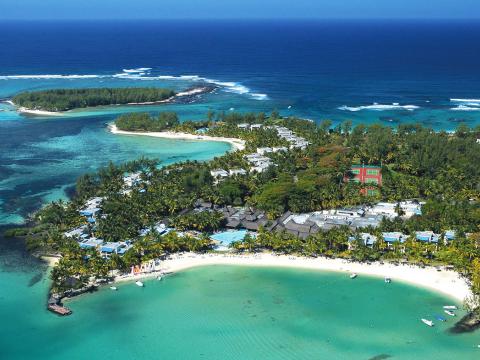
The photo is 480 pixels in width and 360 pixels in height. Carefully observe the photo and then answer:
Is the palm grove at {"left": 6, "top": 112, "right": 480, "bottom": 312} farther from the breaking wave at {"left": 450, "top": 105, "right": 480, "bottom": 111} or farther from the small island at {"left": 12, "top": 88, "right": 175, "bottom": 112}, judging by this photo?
the small island at {"left": 12, "top": 88, "right": 175, "bottom": 112}

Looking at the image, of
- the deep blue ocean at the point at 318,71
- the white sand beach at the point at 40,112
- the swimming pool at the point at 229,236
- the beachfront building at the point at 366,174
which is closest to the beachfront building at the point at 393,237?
the swimming pool at the point at 229,236

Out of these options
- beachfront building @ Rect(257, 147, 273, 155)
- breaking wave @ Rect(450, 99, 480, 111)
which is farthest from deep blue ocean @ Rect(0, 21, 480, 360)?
beachfront building @ Rect(257, 147, 273, 155)

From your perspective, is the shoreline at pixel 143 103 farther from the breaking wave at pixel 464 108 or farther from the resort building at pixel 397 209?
the resort building at pixel 397 209

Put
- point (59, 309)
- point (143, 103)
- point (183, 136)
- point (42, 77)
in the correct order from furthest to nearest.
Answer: point (42, 77) < point (143, 103) < point (183, 136) < point (59, 309)

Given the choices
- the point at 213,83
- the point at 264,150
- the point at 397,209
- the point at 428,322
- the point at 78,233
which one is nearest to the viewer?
the point at 428,322

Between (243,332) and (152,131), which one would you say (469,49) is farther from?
(243,332)

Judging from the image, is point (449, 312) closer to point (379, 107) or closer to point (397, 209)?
point (397, 209)

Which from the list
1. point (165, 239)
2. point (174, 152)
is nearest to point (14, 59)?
point (174, 152)

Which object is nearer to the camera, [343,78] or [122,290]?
[122,290]

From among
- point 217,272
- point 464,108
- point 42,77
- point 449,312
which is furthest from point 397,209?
point 42,77
